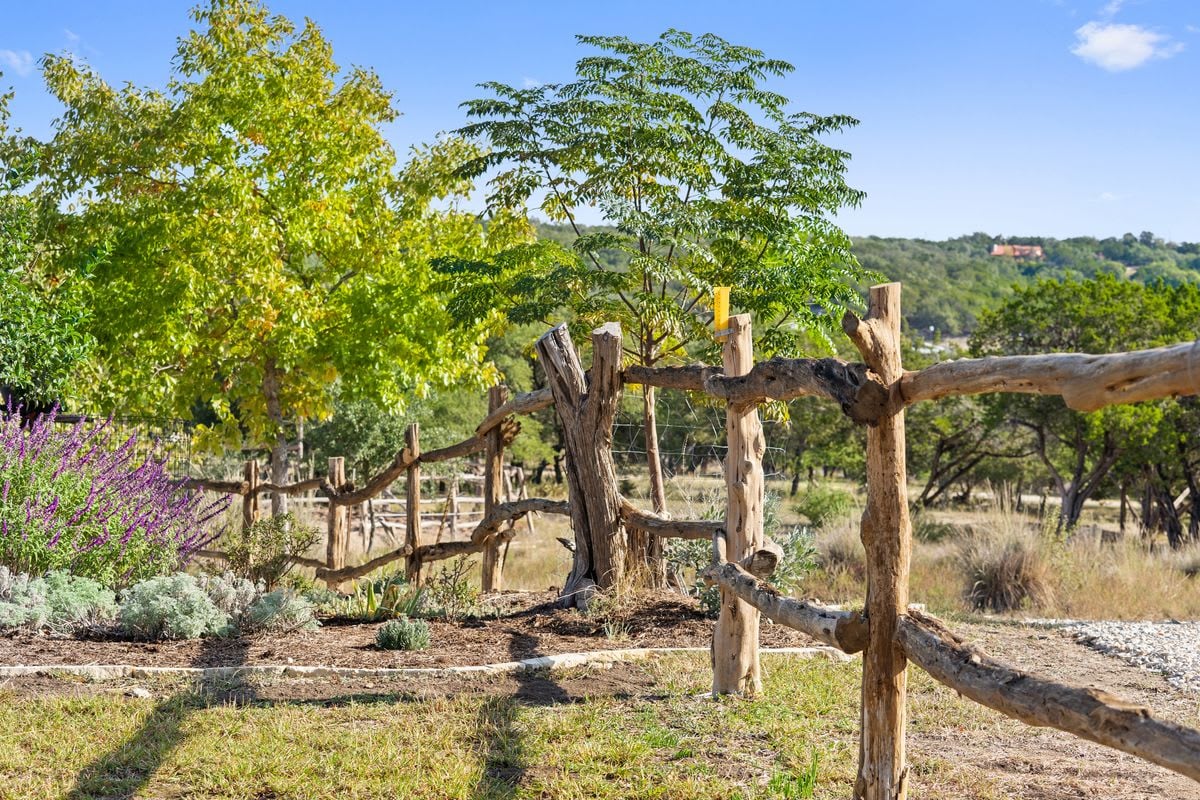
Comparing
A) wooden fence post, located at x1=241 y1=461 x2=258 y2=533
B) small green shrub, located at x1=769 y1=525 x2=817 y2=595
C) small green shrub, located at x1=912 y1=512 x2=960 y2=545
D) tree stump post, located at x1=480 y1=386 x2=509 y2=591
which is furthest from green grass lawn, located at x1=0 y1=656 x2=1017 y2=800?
small green shrub, located at x1=912 y1=512 x2=960 y2=545

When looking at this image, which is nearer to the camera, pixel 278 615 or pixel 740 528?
pixel 740 528

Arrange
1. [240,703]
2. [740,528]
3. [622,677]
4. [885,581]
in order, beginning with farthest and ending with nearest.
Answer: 1. [622,677]
2. [740,528]
3. [240,703]
4. [885,581]

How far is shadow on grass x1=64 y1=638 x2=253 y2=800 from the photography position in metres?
3.95

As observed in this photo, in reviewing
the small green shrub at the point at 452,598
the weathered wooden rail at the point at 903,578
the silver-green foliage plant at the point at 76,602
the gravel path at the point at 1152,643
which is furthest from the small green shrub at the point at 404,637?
the gravel path at the point at 1152,643

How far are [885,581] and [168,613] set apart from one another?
4605 mm

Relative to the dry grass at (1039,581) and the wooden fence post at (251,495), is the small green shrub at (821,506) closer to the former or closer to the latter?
the dry grass at (1039,581)

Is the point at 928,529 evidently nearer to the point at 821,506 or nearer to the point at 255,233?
the point at 821,506

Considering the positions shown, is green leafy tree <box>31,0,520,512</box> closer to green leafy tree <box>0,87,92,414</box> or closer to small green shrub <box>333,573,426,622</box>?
green leafy tree <box>0,87,92,414</box>

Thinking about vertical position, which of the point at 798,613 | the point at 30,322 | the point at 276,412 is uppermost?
the point at 30,322

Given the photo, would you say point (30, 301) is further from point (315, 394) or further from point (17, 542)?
point (17, 542)

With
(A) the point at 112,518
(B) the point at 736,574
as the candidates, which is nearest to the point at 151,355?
(A) the point at 112,518

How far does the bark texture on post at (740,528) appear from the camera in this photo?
5281 mm

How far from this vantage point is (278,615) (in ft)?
21.9

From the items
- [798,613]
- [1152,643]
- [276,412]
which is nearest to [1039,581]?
[1152,643]
